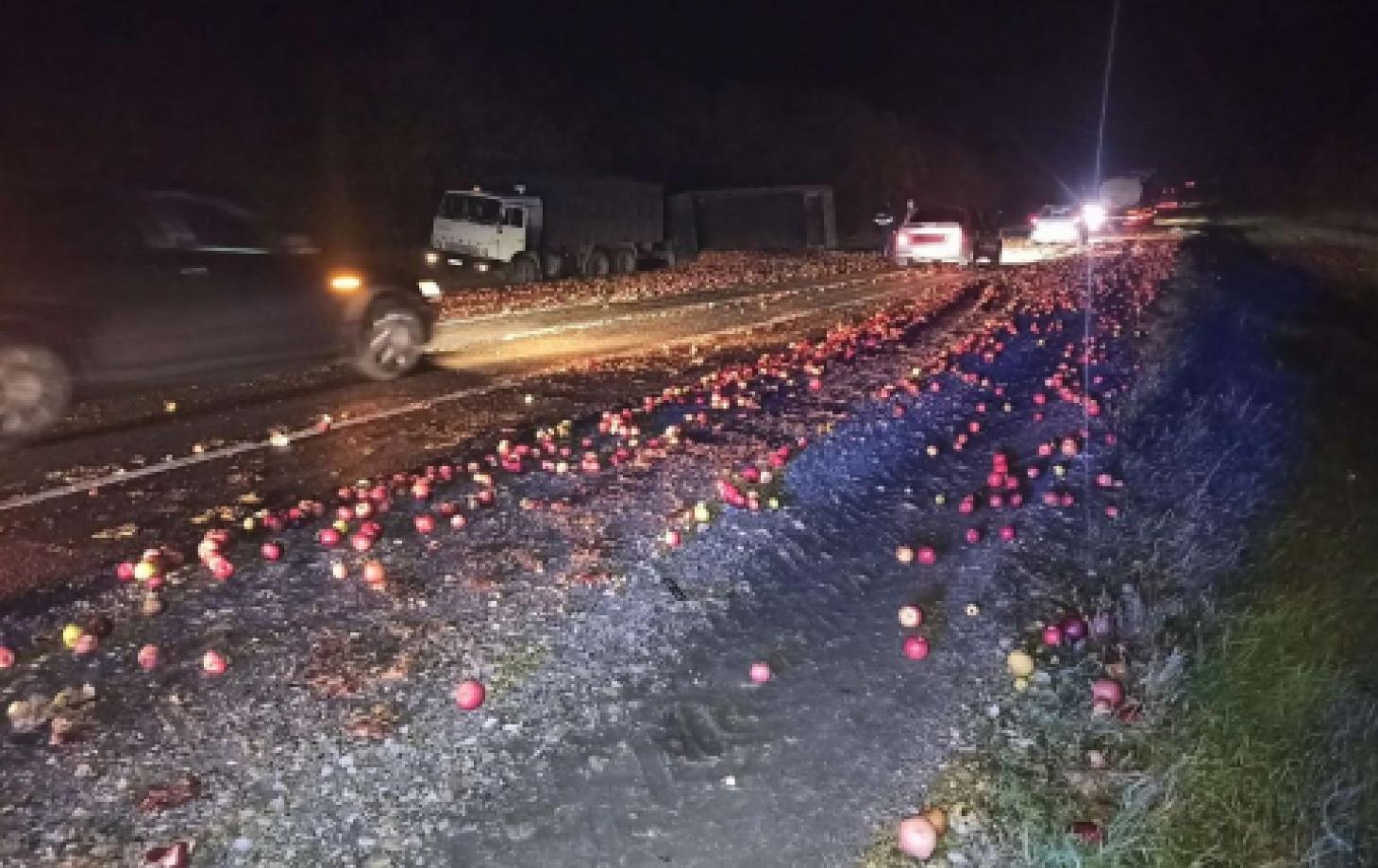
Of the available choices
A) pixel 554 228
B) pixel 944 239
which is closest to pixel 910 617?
pixel 944 239

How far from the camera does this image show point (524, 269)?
2689 centimetres

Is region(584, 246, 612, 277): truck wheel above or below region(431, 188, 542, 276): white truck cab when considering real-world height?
below

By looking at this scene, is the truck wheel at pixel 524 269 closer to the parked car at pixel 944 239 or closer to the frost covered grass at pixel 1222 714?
the parked car at pixel 944 239

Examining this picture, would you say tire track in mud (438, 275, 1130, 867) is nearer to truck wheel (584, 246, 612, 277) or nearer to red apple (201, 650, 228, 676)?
red apple (201, 650, 228, 676)

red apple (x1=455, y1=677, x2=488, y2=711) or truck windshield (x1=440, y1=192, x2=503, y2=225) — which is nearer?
red apple (x1=455, y1=677, x2=488, y2=711)

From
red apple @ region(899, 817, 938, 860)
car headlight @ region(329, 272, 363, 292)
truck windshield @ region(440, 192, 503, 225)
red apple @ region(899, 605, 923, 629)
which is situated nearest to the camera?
red apple @ region(899, 817, 938, 860)

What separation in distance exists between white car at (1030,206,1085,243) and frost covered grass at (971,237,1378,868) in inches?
1218

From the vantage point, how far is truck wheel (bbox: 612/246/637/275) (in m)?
32.2

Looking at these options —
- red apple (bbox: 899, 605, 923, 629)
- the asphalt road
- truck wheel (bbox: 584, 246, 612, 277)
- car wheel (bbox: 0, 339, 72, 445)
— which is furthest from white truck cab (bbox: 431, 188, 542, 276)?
red apple (bbox: 899, 605, 923, 629)

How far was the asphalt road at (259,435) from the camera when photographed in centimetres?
616

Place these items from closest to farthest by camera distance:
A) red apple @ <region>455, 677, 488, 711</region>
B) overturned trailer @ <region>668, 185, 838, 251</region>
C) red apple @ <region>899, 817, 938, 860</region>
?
red apple @ <region>899, 817, 938, 860</region> → red apple @ <region>455, 677, 488, 711</region> → overturned trailer @ <region>668, 185, 838, 251</region>

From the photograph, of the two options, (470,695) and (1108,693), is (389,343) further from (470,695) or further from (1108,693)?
(1108,693)

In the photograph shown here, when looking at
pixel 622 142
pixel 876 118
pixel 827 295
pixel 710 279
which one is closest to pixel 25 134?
pixel 710 279

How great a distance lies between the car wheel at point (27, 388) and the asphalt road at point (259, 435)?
0.22 m
